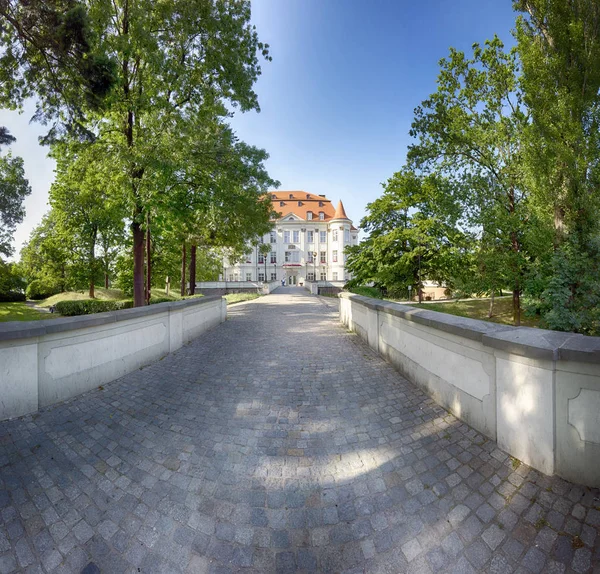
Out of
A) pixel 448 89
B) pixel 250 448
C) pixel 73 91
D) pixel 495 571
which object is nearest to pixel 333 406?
pixel 250 448

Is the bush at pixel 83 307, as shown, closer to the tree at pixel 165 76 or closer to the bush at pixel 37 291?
the tree at pixel 165 76

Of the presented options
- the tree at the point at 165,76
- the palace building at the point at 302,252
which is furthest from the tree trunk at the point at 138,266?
the palace building at the point at 302,252

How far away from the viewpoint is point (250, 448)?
277 centimetres

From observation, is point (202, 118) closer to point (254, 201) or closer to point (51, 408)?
point (254, 201)

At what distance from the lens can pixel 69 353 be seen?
3816mm

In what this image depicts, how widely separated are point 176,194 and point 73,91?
14.3 feet

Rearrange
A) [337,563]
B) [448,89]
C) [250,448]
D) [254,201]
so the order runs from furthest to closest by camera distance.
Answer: [448,89] → [254,201] → [250,448] → [337,563]

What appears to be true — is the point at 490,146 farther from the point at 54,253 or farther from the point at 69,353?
the point at 54,253

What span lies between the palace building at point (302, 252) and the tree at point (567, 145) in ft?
157

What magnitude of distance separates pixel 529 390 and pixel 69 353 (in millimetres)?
5504

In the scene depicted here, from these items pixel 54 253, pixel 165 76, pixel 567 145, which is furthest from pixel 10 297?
pixel 567 145

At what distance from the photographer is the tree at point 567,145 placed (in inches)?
378

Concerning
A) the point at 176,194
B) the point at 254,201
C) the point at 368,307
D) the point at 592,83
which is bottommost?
the point at 368,307

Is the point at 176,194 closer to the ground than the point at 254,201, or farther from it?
closer to the ground
